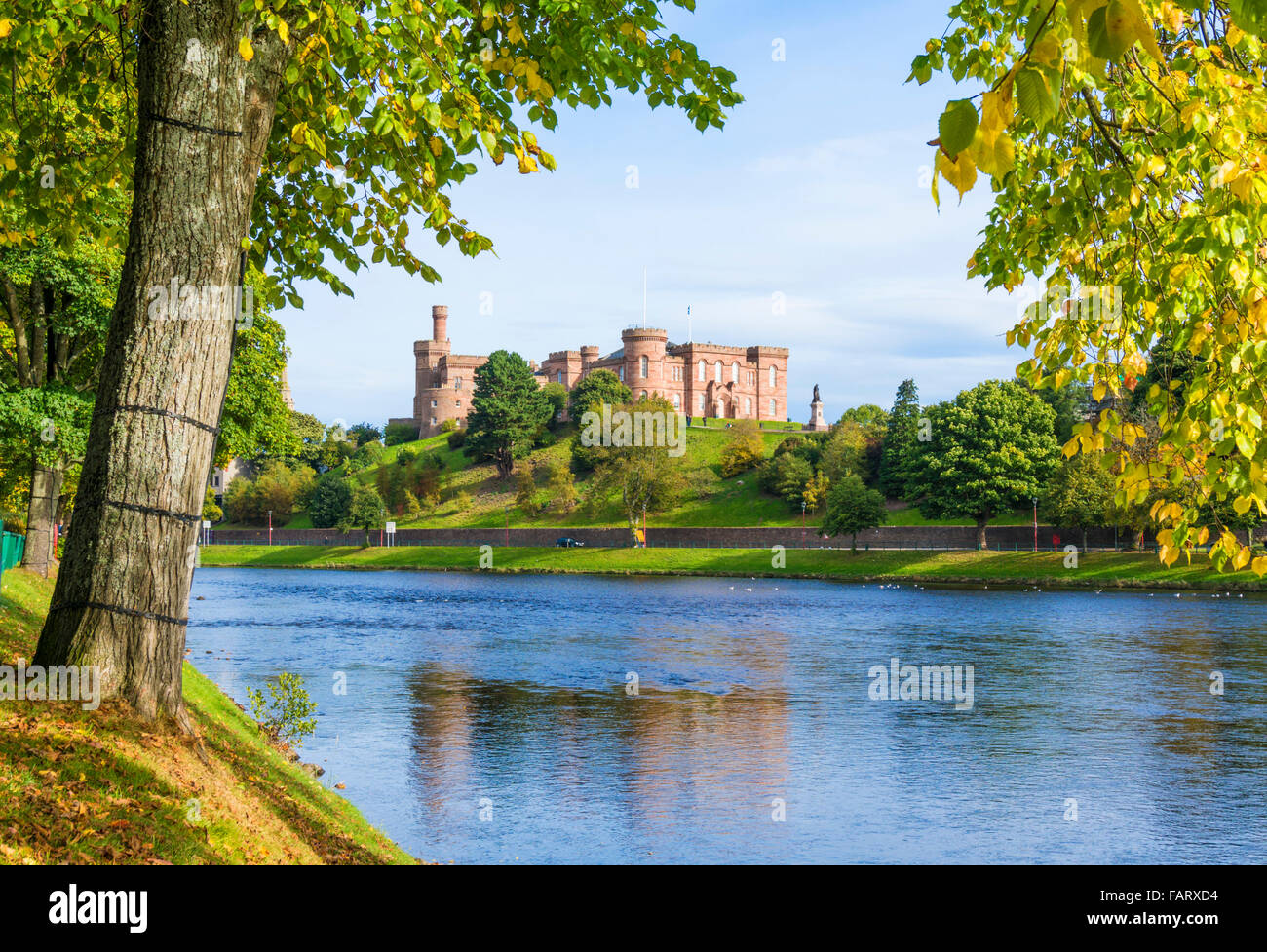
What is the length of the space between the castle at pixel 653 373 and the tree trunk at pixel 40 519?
117 meters

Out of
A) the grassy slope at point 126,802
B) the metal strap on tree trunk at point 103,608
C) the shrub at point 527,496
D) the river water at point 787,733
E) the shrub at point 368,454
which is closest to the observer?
the grassy slope at point 126,802

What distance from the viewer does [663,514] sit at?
334 feet

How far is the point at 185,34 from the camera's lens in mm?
7602

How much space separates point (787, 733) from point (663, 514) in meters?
80.5

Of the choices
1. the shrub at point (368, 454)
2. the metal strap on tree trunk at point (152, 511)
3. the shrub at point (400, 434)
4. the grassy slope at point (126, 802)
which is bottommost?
the grassy slope at point (126, 802)

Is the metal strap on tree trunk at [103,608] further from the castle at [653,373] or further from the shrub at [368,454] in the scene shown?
the castle at [653,373]

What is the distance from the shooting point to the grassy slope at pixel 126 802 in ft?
20.2

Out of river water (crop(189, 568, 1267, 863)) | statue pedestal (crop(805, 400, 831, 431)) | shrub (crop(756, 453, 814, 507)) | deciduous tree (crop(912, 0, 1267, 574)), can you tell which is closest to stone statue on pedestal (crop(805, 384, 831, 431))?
statue pedestal (crop(805, 400, 831, 431))

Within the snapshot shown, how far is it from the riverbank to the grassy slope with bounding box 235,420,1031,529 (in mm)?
12194

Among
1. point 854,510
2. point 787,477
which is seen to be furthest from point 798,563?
point 787,477

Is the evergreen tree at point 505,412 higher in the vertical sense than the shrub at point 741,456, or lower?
higher

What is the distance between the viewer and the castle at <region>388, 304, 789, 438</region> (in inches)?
5743
